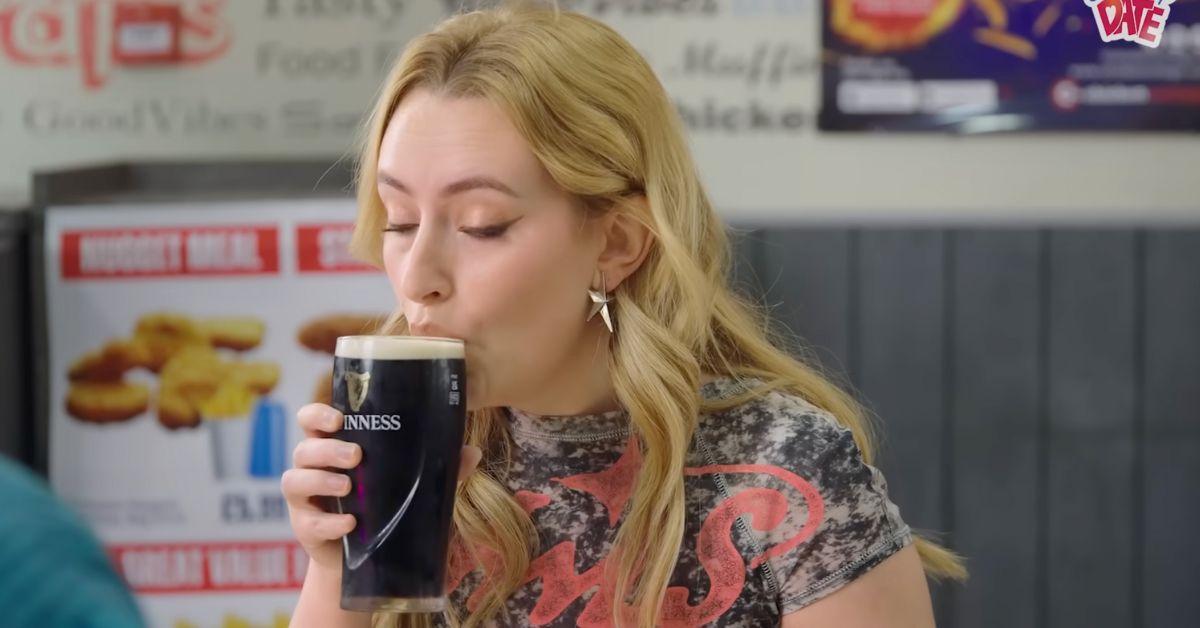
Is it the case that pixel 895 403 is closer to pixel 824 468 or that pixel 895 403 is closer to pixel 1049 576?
pixel 1049 576

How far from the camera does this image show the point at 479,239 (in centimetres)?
120

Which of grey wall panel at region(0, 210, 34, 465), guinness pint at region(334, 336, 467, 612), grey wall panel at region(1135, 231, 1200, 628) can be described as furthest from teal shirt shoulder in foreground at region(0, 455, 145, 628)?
grey wall panel at region(1135, 231, 1200, 628)

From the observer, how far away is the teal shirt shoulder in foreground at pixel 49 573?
0.42 meters

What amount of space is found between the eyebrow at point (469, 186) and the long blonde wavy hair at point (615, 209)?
0.04 metres

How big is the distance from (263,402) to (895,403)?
134cm

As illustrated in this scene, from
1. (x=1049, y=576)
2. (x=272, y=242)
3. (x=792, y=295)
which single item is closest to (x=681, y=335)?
(x=272, y=242)

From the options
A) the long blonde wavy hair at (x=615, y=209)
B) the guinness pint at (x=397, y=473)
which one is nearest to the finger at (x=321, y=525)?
the guinness pint at (x=397, y=473)

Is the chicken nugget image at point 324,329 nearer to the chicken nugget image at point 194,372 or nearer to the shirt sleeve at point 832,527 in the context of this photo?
the chicken nugget image at point 194,372

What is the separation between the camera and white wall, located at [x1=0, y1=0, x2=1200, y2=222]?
3.26 metres

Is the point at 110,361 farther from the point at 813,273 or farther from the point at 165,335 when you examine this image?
the point at 813,273

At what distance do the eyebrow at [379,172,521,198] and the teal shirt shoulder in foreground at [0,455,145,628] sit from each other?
766mm

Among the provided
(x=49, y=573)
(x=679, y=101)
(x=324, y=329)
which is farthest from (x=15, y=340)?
(x=49, y=573)

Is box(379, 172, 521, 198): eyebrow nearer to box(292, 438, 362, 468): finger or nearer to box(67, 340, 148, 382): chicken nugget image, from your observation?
box(292, 438, 362, 468): finger

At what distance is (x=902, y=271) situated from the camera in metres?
3.26
